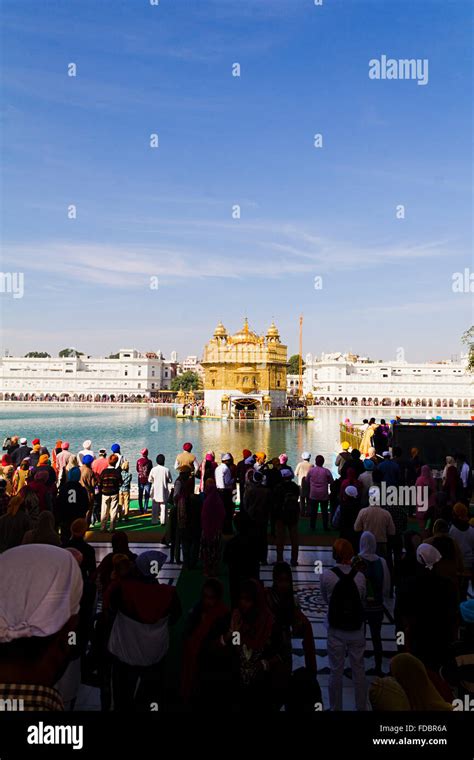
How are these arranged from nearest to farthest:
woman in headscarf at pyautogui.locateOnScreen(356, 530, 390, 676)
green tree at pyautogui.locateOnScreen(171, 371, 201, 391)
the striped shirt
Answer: the striped shirt
woman in headscarf at pyautogui.locateOnScreen(356, 530, 390, 676)
green tree at pyautogui.locateOnScreen(171, 371, 201, 391)

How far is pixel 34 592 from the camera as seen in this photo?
2.26 metres

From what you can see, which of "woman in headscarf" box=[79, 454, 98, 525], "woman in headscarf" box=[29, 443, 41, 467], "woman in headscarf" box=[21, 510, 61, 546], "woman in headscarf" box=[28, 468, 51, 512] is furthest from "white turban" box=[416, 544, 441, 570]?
"woman in headscarf" box=[29, 443, 41, 467]

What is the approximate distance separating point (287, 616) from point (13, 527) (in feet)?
11.6

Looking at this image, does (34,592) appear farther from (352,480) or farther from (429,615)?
(352,480)

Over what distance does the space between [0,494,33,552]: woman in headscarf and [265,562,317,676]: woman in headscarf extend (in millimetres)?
3308

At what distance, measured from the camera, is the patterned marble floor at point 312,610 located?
4582 millimetres

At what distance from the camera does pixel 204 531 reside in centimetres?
735

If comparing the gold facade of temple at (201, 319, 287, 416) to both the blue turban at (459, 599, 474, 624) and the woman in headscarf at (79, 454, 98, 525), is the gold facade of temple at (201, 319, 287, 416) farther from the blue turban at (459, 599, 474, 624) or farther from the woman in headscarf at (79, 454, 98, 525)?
the blue turban at (459, 599, 474, 624)

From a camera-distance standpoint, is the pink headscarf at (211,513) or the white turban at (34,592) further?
the pink headscarf at (211,513)

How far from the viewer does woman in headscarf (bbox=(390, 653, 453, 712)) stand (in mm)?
2672

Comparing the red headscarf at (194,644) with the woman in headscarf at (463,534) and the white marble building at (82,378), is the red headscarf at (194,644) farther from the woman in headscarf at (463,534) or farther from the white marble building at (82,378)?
the white marble building at (82,378)

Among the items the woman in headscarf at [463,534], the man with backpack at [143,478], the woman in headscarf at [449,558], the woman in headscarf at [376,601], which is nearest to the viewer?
the woman in headscarf at [376,601]

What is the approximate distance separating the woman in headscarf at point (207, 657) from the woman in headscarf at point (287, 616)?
1.08ft

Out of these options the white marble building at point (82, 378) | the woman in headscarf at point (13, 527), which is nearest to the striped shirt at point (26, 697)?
the woman in headscarf at point (13, 527)
